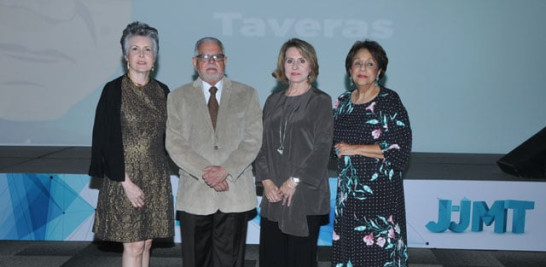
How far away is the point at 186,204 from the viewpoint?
2598mm

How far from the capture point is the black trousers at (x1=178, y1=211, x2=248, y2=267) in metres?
2.64

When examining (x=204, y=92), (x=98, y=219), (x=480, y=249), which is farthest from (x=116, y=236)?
(x=480, y=249)

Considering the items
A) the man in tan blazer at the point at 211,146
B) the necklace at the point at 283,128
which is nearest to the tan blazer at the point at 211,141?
the man in tan blazer at the point at 211,146

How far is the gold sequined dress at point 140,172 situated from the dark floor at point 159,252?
111 cm

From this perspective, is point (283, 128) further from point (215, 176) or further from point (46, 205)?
point (46, 205)

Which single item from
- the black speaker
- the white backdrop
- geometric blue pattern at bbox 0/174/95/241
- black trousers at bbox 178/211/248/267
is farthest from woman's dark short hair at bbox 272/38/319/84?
the white backdrop

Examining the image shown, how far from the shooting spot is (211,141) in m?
2.55

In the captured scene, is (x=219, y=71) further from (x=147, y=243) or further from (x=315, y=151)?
(x=147, y=243)

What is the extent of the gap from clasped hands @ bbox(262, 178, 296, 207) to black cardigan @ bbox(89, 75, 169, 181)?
70 centimetres

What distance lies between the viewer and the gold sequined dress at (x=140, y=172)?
2551 millimetres

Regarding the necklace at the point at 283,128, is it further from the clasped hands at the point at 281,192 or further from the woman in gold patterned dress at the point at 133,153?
the woman in gold patterned dress at the point at 133,153

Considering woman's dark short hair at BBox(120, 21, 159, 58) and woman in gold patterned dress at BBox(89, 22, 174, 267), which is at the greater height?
woman's dark short hair at BBox(120, 21, 159, 58)

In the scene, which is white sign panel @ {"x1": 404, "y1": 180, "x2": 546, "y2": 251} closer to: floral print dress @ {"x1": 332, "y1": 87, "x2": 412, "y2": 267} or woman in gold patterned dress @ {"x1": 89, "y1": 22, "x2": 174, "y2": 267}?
floral print dress @ {"x1": 332, "y1": 87, "x2": 412, "y2": 267}

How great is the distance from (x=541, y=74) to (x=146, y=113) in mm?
4294
